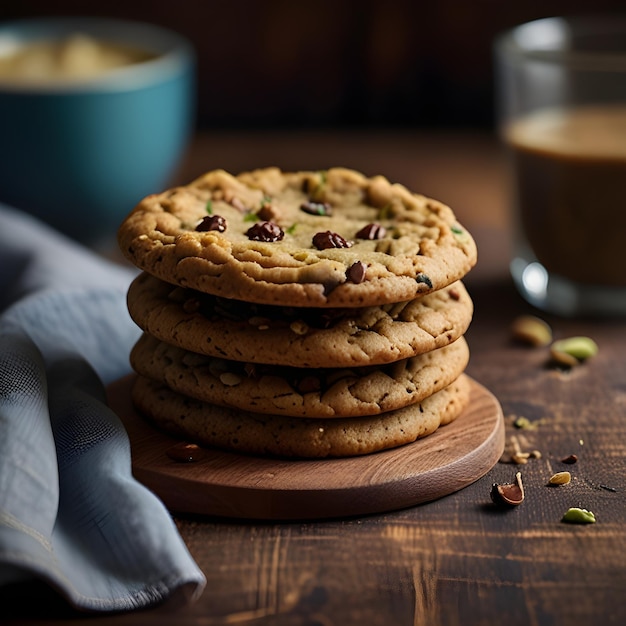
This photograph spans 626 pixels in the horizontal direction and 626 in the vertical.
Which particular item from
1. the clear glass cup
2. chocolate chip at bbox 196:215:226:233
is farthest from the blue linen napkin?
the clear glass cup

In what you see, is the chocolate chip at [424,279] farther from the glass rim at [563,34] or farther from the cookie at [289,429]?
the glass rim at [563,34]

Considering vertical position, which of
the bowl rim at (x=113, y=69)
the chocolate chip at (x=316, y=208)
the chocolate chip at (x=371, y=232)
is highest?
the chocolate chip at (x=371, y=232)

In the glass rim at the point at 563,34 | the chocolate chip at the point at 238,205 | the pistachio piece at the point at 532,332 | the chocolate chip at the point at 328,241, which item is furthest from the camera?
the glass rim at the point at 563,34

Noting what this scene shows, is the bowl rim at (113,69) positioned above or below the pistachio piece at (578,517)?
above

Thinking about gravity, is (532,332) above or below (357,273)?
below

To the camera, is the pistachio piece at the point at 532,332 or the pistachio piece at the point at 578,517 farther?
the pistachio piece at the point at 532,332

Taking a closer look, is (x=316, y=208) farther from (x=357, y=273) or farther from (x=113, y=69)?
(x=113, y=69)

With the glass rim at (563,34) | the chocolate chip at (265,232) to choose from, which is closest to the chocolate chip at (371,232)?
the chocolate chip at (265,232)

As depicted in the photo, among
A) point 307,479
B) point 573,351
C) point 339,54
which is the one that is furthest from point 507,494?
point 339,54
